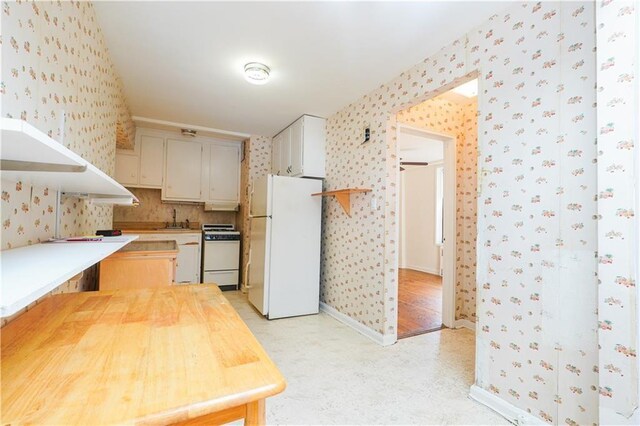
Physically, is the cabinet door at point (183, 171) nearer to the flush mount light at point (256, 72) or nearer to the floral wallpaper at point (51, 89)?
the floral wallpaper at point (51, 89)

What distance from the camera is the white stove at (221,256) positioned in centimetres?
433

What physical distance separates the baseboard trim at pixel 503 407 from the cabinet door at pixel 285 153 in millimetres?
2903

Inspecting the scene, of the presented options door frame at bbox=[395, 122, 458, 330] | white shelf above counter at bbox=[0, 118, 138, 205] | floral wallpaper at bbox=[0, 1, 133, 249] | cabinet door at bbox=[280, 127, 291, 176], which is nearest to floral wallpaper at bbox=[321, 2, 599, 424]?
door frame at bbox=[395, 122, 458, 330]

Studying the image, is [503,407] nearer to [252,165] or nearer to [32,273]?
[32,273]

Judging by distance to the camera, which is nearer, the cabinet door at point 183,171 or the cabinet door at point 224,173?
the cabinet door at point 183,171

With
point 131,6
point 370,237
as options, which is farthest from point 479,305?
point 131,6

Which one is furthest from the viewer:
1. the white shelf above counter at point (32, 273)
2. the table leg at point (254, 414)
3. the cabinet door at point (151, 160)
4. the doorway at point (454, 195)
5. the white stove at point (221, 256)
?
the white stove at point (221, 256)

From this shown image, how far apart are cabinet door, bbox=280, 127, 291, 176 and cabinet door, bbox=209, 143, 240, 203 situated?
1090 mm

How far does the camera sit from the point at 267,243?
3.24 meters

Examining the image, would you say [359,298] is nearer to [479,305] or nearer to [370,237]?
[370,237]

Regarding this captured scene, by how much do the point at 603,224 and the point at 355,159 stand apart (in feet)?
7.05

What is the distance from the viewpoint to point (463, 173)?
3.09 meters

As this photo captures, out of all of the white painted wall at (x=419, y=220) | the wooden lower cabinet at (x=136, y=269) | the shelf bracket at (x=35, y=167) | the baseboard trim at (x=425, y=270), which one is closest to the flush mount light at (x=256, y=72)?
the wooden lower cabinet at (x=136, y=269)

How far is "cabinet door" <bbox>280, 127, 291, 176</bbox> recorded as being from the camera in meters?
3.84
